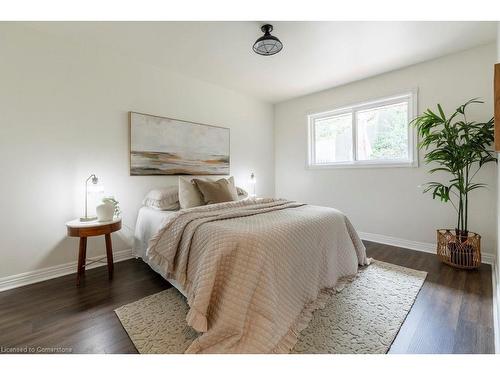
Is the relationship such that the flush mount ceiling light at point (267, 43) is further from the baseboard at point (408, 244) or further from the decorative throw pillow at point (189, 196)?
the baseboard at point (408, 244)

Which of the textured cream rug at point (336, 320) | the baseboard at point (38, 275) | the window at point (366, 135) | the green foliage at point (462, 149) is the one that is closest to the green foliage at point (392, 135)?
the window at point (366, 135)

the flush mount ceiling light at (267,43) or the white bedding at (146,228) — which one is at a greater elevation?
the flush mount ceiling light at (267,43)

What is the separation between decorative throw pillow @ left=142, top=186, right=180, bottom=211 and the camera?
2611 mm

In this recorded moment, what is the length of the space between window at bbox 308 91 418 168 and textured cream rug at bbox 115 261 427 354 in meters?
1.82

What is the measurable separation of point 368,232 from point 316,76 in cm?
245

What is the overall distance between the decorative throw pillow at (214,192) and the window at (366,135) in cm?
201

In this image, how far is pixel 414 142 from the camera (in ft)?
9.82

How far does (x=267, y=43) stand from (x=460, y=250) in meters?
2.87

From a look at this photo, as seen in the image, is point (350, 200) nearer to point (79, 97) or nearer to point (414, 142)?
point (414, 142)

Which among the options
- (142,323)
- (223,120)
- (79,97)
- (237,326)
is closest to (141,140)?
(79,97)

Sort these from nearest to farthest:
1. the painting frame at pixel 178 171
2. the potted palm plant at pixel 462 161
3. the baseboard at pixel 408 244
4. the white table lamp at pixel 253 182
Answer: the potted palm plant at pixel 462 161, the baseboard at pixel 408 244, the painting frame at pixel 178 171, the white table lamp at pixel 253 182

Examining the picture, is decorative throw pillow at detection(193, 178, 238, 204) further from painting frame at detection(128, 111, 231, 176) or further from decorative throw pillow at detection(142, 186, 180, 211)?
painting frame at detection(128, 111, 231, 176)

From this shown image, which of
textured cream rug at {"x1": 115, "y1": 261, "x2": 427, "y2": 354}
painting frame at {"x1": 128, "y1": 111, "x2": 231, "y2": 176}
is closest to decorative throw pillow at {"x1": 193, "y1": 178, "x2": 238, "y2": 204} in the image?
painting frame at {"x1": 128, "y1": 111, "x2": 231, "y2": 176}

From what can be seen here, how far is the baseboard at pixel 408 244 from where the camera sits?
252 cm
